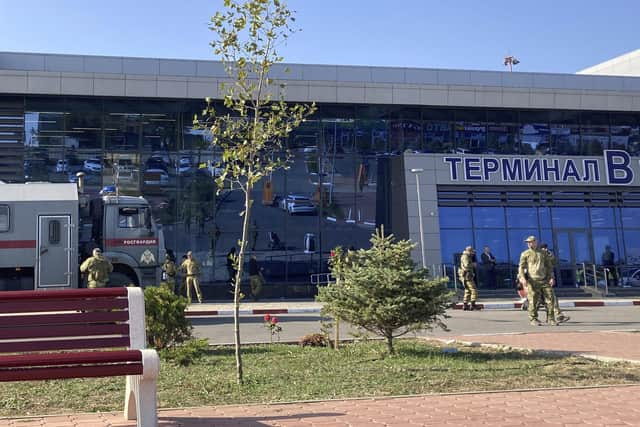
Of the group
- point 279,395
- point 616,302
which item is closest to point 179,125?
point 616,302

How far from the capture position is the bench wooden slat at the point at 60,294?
5234 millimetres

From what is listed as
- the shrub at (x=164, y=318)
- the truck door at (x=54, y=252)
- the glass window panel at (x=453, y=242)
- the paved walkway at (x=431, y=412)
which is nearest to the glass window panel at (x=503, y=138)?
the glass window panel at (x=453, y=242)

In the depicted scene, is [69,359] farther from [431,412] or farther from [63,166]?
[63,166]

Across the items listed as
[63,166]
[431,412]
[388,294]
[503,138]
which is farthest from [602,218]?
[431,412]

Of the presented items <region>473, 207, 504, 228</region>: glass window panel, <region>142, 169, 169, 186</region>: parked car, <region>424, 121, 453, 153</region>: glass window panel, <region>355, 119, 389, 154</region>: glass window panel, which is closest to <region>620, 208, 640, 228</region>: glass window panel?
<region>473, 207, 504, 228</region>: glass window panel

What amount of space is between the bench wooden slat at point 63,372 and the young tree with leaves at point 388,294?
456cm

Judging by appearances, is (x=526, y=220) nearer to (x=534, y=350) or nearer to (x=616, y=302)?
(x=616, y=302)

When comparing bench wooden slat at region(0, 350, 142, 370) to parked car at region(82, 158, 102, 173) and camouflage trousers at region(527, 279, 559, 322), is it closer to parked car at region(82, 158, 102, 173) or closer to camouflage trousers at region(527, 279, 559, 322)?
camouflage trousers at region(527, 279, 559, 322)

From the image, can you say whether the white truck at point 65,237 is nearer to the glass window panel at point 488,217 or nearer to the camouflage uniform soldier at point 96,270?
the camouflage uniform soldier at point 96,270

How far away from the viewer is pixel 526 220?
2953 centimetres

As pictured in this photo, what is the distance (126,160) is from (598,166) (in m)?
19.8

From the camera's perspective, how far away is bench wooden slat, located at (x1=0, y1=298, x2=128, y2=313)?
5238 millimetres

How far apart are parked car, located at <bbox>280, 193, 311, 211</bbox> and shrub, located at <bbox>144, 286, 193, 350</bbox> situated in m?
18.5

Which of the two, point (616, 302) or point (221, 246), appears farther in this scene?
point (221, 246)
